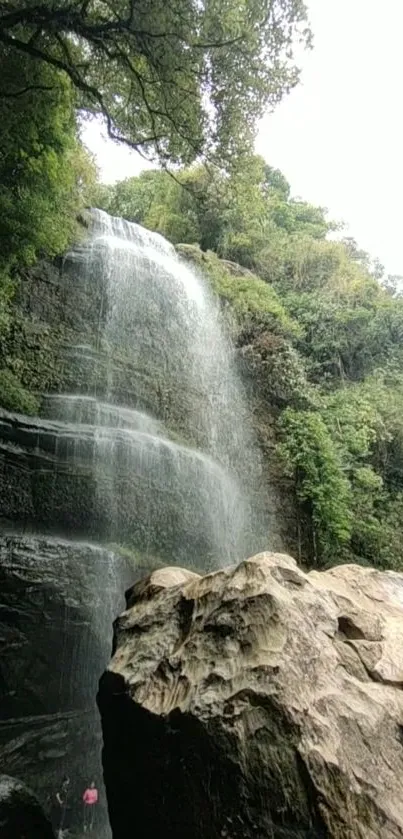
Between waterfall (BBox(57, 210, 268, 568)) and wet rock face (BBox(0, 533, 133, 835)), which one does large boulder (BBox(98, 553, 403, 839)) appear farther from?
waterfall (BBox(57, 210, 268, 568))

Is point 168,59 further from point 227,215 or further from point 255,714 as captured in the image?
point 227,215

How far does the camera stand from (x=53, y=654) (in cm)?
682

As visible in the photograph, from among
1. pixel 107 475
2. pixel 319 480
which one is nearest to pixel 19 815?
pixel 107 475

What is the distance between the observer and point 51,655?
6.80 meters

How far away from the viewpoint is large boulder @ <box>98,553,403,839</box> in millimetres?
2848

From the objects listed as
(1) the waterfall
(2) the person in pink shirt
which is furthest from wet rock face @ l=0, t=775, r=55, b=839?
(1) the waterfall

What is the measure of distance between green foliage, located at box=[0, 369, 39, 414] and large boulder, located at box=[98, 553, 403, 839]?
4.83m

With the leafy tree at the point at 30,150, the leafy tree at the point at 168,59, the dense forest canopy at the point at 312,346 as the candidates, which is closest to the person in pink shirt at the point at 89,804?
the dense forest canopy at the point at 312,346

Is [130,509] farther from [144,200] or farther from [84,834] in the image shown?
[144,200]

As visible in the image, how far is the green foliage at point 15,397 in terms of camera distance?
836 centimetres

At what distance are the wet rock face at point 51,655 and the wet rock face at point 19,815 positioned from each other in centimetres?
147

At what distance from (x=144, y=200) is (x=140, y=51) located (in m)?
14.7

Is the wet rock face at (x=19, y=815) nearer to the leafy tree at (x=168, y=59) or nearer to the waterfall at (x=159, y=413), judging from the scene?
the waterfall at (x=159, y=413)

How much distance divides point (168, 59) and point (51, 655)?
24.7 feet
